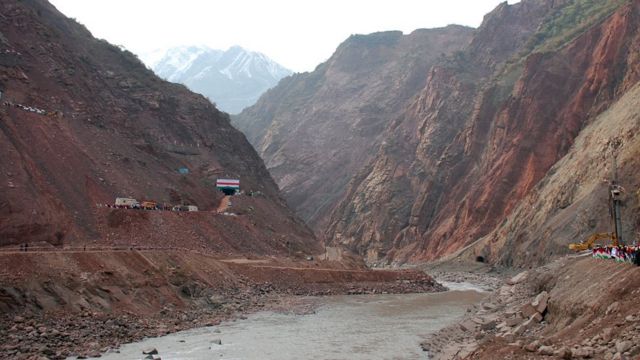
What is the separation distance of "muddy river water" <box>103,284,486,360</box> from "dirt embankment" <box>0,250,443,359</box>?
2247 mm

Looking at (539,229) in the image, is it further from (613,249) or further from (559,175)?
(613,249)

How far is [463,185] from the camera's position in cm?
12650

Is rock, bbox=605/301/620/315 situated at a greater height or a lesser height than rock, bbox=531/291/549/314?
greater

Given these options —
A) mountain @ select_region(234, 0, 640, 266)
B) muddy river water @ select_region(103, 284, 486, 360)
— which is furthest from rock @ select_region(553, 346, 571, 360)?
mountain @ select_region(234, 0, 640, 266)

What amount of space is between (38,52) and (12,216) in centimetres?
3681

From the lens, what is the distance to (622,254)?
27062mm

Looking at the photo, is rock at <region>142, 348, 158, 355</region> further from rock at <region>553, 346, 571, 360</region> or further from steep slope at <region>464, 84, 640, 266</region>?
steep slope at <region>464, 84, 640, 266</region>

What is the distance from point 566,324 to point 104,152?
62902 millimetres

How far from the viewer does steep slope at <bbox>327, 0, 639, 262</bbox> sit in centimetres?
10162

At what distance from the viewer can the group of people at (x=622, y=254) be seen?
24.2 metres

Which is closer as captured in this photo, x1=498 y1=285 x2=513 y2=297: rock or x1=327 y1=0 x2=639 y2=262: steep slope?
x1=498 y1=285 x2=513 y2=297: rock

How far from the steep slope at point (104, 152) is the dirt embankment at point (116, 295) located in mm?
10332

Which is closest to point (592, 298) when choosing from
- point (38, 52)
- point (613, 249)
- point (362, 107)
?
point (613, 249)

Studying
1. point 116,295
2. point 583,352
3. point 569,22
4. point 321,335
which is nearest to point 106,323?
point 116,295
